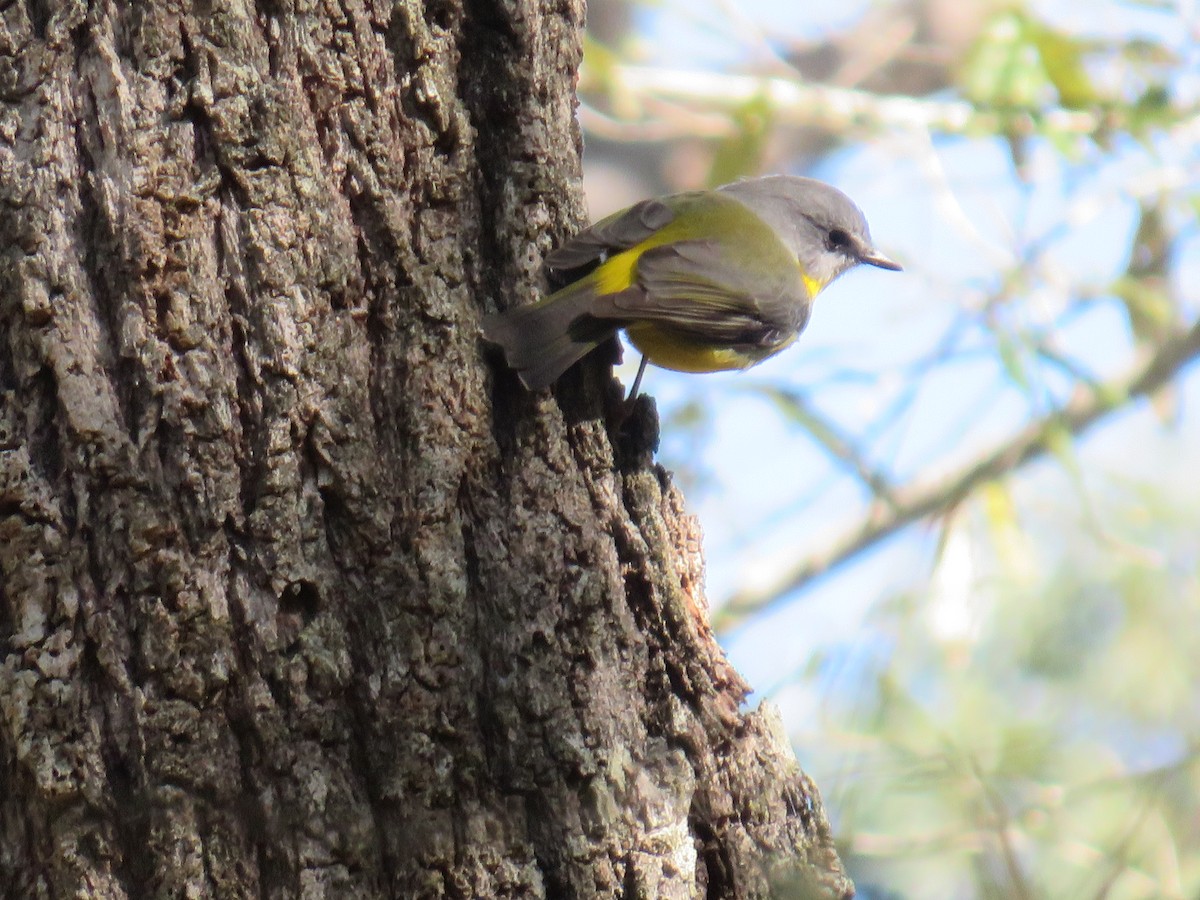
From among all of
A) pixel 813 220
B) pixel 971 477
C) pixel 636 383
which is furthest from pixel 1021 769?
pixel 971 477

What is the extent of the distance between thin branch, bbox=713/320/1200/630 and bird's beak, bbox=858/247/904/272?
2194 mm

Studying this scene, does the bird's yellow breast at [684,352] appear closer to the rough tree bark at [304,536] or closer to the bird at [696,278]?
the bird at [696,278]

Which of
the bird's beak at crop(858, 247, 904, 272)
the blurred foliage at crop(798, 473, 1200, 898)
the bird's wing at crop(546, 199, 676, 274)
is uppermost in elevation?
the bird's beak at crop(858, 247, 904, 272)

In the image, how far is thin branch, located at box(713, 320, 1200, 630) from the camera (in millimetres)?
6555

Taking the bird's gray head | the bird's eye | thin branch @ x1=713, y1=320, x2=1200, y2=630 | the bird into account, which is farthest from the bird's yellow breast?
thin branch @ x1=713, y1=320, x2=1200, y2=630

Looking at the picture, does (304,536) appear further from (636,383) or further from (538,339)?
(636,383)

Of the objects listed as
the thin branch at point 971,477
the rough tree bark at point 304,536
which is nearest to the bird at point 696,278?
the rough tree bark at point 304,536

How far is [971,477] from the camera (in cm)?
682

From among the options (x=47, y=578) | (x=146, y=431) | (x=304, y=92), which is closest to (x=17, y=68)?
(x=304, y=92)

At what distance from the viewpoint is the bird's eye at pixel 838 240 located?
402cm

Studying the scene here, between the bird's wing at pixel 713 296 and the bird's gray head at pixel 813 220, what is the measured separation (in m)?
0.40

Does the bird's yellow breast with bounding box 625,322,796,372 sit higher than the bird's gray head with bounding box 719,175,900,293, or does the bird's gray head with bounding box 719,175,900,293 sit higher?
the bird's gray head with bounding box 719,175,900,293

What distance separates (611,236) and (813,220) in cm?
151

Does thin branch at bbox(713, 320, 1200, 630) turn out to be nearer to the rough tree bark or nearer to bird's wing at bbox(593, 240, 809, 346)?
bird's wing at bbox(593, 240, 809, 346)
